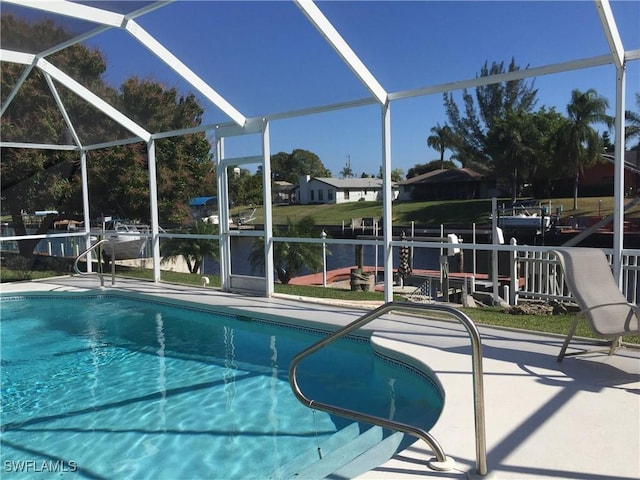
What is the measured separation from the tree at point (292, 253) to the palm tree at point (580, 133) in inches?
212

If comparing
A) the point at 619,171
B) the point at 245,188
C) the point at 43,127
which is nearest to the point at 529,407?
the point at 619,171

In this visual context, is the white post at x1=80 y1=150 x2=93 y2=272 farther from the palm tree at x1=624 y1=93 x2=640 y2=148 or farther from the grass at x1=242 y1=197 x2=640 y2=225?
the palm tree at x1=624 y1=93 x2=640 y2=148

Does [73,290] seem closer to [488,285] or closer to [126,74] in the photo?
[126,74]

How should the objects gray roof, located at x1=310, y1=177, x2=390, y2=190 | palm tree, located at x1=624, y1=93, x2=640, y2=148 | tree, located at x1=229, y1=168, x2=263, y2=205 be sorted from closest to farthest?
palm tree, located at x1=624, y1=93, x2=640, y2=148, tree, located at x1=229, y1=168, x2=263, y2=205, gray roof, located at x1=310, y1=177, x2=390, y2=190

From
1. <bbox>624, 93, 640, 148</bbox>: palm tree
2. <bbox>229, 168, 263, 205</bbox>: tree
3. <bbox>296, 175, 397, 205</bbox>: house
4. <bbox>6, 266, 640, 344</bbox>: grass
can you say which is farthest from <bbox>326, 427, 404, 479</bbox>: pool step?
<bbox>296, 175, 397, 205</bbox>: house

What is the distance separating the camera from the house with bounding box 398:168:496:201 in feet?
45.2

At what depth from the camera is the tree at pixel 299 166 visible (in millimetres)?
10875

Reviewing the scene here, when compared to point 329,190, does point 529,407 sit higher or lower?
lower

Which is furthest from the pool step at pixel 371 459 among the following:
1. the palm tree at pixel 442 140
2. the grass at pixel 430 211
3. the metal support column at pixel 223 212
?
the palm tree at pixel 442 140

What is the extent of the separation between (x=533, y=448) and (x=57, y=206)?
38.7 feet

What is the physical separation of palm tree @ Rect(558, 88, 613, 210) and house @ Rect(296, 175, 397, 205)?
4.17 metres

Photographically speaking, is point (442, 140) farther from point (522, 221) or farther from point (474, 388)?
point (474, 388)

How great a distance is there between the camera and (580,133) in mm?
10219

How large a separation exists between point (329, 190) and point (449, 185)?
12.4 feet
